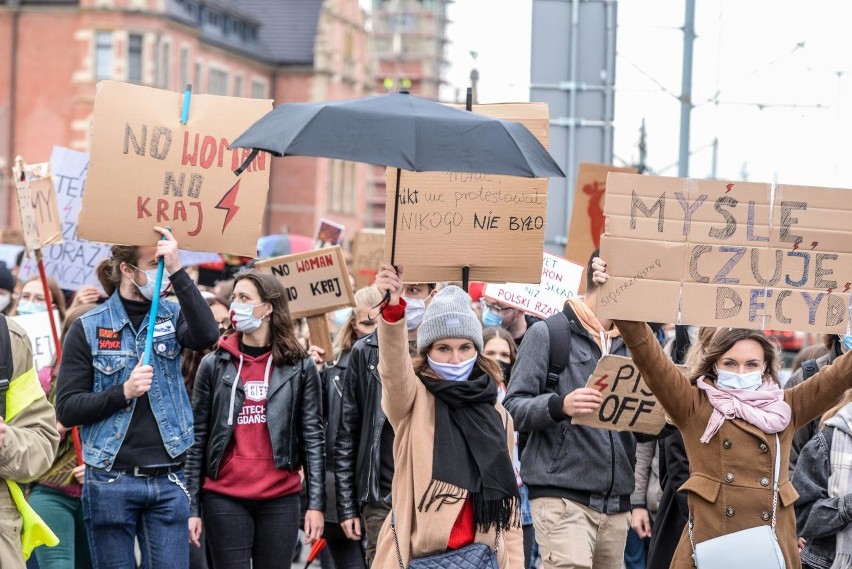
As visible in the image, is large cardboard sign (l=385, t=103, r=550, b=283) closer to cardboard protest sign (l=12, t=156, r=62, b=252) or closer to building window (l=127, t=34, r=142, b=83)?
cardboard protest sign (l=12, t=156, r=62, b=252)

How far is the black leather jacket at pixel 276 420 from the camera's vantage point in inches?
302

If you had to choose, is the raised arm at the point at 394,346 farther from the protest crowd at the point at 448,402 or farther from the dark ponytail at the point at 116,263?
the dark ponytail at the point at 116,263

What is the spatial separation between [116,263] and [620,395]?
252 centimetres

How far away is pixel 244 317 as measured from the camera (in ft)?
25.6

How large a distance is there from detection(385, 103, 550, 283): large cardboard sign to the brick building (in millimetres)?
49699

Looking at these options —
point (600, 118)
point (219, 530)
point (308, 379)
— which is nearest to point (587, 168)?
point (600, 118)

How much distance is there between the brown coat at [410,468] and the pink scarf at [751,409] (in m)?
0.95

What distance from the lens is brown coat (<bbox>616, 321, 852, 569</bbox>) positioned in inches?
242

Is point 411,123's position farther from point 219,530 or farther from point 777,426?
point 219,530

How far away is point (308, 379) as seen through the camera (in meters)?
7.91

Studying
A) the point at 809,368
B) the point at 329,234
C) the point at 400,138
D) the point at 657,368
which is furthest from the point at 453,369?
the point at 329,234

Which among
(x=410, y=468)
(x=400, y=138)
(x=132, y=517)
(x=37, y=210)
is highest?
(x=400, y=138)

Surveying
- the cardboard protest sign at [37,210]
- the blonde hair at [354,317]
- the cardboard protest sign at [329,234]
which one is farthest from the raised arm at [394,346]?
the cardboard protest sign at [329,234]

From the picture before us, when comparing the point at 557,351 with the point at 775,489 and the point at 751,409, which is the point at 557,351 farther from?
the point at 775,489
